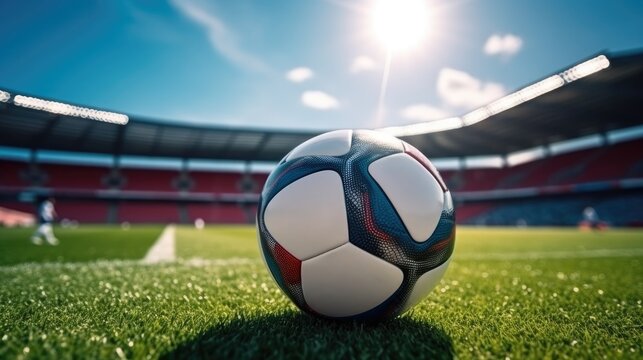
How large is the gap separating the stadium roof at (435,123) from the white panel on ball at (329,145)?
76.3ft

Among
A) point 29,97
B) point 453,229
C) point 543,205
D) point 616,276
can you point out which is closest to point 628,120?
point 543,205

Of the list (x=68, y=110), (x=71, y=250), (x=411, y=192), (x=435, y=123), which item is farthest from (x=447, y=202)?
(x=435, y=123)

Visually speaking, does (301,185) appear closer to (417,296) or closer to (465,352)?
(417,296)

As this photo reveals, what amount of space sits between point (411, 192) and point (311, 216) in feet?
1.67

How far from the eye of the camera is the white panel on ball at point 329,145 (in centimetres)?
205

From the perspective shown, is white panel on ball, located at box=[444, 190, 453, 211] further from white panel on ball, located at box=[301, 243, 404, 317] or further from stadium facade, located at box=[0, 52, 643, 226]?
stadium facade, located at box=[0, 52, 643, 226]

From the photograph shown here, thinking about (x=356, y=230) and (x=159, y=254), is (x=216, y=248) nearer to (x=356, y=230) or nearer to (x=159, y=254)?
(x=159, y=254)

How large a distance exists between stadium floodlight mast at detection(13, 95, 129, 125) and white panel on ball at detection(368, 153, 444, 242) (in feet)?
95.3

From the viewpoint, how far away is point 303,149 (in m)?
2.17

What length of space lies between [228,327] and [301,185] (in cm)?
81

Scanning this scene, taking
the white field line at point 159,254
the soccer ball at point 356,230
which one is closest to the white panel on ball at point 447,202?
the soccer ball at point 356,230

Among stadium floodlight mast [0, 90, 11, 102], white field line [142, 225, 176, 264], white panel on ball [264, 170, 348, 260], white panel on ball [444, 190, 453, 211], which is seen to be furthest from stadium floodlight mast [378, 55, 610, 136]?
stadium floodlight mast [0, 90, 11, 102]

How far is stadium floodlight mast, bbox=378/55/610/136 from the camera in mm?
20750

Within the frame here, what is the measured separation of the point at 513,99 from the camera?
85.9ft
